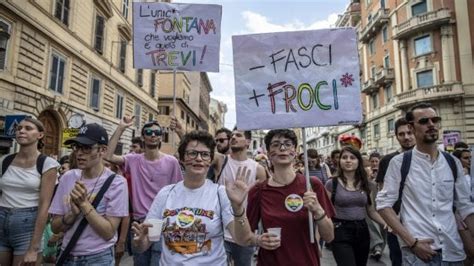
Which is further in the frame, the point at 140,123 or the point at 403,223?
the point at 140,123

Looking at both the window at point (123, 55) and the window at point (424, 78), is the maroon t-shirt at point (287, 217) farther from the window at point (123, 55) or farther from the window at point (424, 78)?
the window at point (424, 78)

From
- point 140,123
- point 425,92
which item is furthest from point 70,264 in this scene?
point 425,92

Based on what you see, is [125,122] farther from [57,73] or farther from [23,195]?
[57,73]

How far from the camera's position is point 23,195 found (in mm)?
3289

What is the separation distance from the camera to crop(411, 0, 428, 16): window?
2847 centimetres

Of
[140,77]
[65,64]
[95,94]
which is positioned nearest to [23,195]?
[65,64]

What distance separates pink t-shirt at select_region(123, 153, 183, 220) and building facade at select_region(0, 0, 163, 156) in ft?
17.2

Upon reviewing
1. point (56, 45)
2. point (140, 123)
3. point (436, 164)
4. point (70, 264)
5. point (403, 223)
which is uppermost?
point (56, 45)

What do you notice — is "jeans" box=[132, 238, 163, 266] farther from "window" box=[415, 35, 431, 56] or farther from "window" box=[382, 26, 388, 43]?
"window" box=[382, 26, 388, 43]

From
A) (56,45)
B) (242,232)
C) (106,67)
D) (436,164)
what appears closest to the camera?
(242,232)

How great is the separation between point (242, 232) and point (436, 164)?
1.66 metres

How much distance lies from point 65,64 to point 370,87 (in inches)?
1134

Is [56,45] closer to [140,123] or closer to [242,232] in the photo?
[140,123]

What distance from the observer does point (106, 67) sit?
20.0 meters
